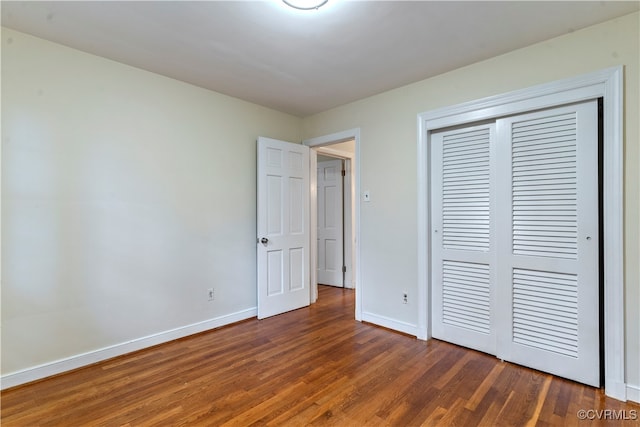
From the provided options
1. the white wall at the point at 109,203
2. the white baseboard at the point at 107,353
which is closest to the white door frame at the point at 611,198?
the white wall at the point at 109,203

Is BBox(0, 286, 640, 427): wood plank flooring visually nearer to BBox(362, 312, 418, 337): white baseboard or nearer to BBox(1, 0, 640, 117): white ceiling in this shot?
BBox(362, 312, 418, 337): white baseboard

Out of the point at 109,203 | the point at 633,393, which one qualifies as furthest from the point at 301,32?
the point at 633,393

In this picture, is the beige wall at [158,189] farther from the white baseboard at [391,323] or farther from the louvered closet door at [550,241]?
the louvered closet door at [550,241]

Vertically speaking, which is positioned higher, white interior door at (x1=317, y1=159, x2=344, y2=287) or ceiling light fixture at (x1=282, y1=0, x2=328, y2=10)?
ceiling light fixture at (x1=282, y1=0, x2=328, y2=10)

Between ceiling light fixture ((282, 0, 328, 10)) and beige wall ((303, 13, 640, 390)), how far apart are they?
1.48 metres

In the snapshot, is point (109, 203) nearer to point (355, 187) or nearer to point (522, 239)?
point (355, 187)

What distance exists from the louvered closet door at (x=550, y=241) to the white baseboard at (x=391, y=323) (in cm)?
76

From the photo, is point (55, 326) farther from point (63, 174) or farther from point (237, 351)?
point (237, 351)

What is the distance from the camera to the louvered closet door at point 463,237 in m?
2.63

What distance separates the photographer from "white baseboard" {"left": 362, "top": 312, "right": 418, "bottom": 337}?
3.03m

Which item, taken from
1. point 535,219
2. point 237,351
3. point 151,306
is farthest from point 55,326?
point 535,219

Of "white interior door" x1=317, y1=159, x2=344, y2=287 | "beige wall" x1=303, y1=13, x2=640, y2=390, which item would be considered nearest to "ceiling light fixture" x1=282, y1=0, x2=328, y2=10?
"beige wall" x1=303, y1=13, x2=640, y2=390

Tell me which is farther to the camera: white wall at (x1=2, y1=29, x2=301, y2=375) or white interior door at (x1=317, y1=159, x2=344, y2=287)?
white interior door at (x1=317, y1=159, x2=344, y2=287)

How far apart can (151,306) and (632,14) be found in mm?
4158
